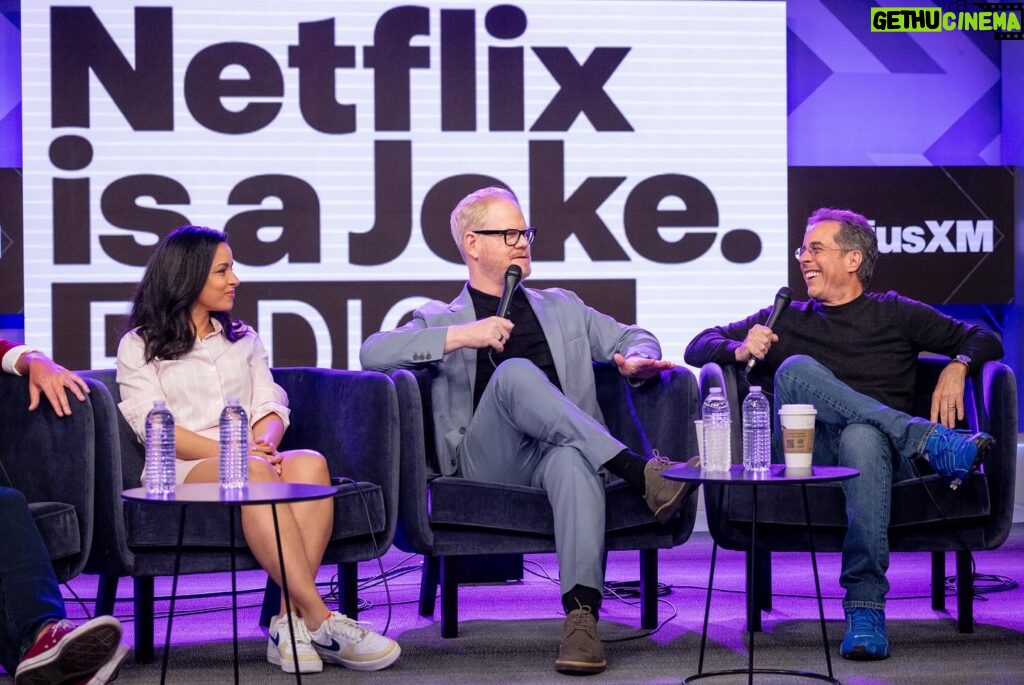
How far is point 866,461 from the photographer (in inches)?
120

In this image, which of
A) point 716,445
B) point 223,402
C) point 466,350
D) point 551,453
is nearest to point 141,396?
point 223,402

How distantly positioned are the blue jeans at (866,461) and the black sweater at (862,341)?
265 millimetres

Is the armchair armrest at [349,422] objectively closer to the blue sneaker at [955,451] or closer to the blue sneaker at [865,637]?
the blue sneaker at [865,637]

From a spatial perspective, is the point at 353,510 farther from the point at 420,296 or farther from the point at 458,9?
the point at 458,9

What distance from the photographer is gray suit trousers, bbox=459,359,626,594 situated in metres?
2.94

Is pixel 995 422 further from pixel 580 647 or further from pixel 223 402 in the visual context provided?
pixel 223 402

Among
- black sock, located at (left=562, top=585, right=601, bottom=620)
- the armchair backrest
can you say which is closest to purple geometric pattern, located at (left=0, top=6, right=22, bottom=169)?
the armchair backrest

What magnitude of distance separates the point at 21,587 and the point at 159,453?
1.30ft

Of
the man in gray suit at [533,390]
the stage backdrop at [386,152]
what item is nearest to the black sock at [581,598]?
the man in gray suit at [533,390]

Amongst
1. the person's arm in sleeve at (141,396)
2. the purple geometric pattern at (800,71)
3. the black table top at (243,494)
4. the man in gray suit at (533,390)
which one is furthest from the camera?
the purple geometric pattern at (800,71)

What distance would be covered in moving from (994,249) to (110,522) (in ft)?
12.5

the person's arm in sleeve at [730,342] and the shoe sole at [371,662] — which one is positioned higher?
the person's arm in sleeve at [730,342]

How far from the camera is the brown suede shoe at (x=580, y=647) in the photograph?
2.81 m

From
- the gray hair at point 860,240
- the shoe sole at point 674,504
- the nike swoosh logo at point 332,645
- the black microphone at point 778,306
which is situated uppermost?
the gray hair at point 860,240
